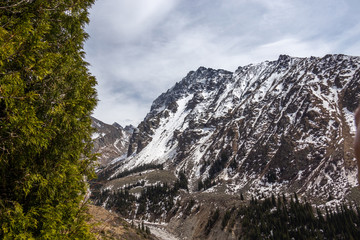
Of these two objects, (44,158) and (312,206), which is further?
(312,206)

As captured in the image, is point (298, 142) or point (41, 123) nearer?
point (41, 123)

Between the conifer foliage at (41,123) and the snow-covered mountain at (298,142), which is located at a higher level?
the snow-covered mountain at (298,142)

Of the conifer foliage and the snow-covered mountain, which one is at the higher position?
the snow-covered mountain

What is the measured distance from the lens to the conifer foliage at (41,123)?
5688 millimetres

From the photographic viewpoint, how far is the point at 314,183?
3693 inches

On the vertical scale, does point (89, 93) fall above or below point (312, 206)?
below

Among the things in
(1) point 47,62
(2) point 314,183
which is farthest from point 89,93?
(2) point 314,183

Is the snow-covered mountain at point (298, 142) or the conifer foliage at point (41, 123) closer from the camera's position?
the conifer foliage at point (41, 123)

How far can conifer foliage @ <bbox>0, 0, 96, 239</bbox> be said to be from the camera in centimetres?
569

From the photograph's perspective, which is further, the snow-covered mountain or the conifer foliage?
the snow-covered mountain

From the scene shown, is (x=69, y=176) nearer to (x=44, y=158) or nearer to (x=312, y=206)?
(x=44, y=158)

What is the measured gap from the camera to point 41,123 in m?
6.24

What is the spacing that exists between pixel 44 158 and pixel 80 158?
6.44 ft

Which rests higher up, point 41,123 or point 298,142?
point 298,142
